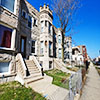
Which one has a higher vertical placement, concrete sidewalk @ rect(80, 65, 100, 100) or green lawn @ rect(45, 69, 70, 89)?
green lawn @ rect(45, 69, 70, 89)

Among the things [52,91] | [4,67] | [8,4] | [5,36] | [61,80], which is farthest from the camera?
[61,80]

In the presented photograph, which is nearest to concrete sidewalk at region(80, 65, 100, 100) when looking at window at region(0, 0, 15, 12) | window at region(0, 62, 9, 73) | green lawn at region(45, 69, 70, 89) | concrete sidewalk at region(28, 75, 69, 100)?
green lawn at region(45, 69, 70, 89)

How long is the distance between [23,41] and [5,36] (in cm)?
311

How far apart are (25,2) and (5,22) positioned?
228 inches

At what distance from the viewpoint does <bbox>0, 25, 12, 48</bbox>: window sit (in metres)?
5.22

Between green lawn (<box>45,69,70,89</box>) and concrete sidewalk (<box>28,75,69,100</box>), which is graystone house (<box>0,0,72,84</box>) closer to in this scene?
concrete sidewalk (<box>28,75,69,100</box>)

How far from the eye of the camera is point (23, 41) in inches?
337

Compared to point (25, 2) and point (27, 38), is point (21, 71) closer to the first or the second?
point (27, 38)

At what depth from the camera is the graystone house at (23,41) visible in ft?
17.1

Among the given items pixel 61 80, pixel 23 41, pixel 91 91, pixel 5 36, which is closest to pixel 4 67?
pixel 5 36

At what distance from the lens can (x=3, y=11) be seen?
204 inches

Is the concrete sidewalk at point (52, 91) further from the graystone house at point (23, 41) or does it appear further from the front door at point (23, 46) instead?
the front door at point (23, 46)

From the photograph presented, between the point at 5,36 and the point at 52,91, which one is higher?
the point at 5,36

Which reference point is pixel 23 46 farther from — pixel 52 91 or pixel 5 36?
pixel 52 91
